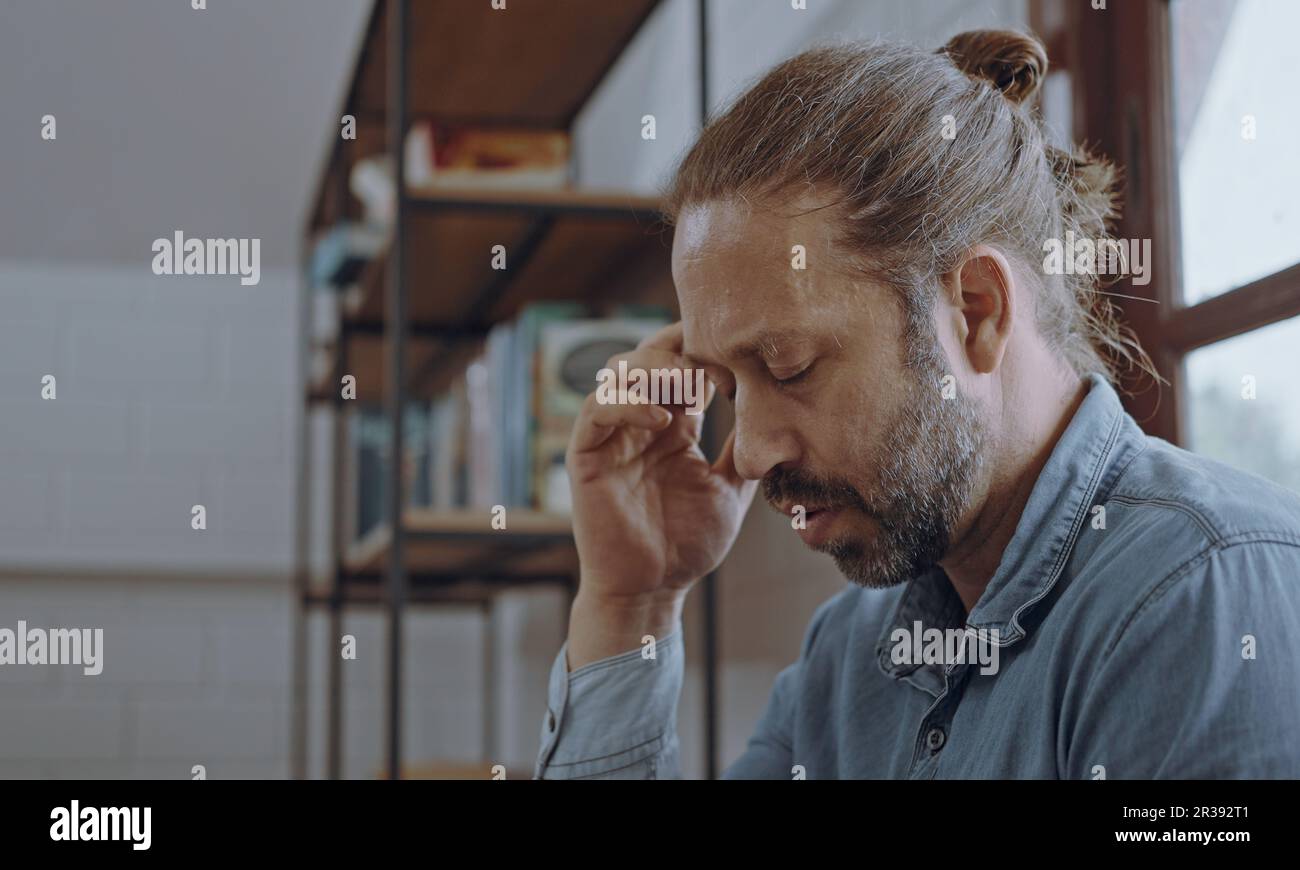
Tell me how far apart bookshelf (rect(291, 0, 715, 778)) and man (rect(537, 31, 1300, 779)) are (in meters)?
0.26

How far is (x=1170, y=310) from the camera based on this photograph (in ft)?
3.95

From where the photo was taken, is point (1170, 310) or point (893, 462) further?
point (1170, 310)

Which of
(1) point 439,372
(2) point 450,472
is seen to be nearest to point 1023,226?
(2) point 450,472

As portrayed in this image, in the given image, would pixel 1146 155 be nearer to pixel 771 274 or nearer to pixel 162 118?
pixel 771 274

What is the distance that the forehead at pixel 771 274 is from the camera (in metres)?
0.80

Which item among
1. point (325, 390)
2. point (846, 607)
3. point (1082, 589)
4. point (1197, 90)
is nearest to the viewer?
point (1082, 589)

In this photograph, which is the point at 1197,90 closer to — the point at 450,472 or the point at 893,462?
the point at 893,462

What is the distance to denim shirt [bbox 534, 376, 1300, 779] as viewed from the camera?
1.96 feet

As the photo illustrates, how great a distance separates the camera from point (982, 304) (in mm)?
819

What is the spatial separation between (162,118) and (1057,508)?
2307 millimetres

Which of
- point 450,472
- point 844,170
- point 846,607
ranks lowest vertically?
point 846,607

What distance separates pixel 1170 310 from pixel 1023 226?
0.42m

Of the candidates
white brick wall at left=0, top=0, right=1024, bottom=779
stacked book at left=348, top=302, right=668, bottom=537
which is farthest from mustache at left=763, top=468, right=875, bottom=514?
white brick wall at left=0, top=0, right=1024, bottom=779

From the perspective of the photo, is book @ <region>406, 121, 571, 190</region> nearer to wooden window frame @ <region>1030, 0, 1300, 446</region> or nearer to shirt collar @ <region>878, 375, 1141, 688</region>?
wooden window frame @ <region>1030, 0, 1300, 446</region>
